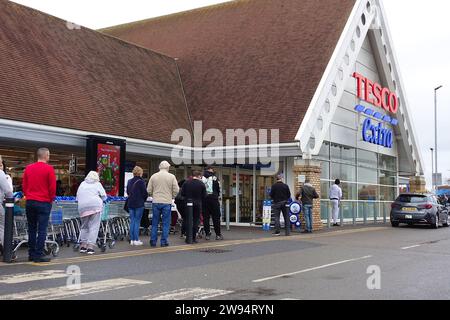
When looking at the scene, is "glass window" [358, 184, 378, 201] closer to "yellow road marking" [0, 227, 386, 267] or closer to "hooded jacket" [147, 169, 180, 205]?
"yellow road marking" [0, 227, 386, 267]

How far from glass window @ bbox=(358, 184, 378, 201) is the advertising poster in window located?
41.7ft

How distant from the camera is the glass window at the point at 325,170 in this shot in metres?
22.7

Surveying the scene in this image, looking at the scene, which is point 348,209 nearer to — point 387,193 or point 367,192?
point 367,192

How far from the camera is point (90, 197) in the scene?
11.6 meters

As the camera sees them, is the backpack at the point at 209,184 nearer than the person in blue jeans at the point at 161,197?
No

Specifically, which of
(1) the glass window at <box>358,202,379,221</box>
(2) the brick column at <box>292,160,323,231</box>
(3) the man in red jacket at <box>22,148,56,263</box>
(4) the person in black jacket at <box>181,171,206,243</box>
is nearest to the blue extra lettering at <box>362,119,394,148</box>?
(1) the glass window at <box>358,202,379,221</box>

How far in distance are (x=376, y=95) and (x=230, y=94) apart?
8058mm

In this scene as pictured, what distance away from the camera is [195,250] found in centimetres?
1255

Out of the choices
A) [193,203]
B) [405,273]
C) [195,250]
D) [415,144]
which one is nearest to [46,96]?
[193,203]

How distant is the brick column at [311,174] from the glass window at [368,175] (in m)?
6.73

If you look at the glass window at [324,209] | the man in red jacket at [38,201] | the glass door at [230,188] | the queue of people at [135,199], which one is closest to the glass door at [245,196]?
the glass door at [230,188]

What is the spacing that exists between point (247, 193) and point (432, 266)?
12.1 metres

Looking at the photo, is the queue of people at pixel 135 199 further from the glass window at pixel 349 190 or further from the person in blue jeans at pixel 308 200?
the glass window at pixel 349 190

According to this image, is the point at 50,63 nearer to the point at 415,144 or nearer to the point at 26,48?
the point at 26,48
